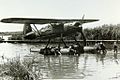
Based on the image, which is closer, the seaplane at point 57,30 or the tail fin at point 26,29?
the seaplane at point 57,30

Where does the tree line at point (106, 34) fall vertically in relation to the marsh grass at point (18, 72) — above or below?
below

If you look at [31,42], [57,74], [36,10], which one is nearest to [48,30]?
[36,10]

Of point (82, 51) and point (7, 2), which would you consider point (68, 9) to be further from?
point (82, 51)

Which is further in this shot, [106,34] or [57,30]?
[106,34]

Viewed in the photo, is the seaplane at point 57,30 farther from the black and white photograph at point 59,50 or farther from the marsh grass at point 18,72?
the marsh grass at point 18,72

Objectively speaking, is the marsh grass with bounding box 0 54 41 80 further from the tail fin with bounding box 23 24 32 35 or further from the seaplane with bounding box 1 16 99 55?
the tail fin with bounding box 23 24 32 35

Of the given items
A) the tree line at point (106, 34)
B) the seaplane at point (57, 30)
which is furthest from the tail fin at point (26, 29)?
the tree line at point (106, 34)

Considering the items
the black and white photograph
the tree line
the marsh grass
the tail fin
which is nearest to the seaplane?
the black and white photograph

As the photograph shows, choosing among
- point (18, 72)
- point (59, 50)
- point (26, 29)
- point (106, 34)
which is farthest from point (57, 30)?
point (18, 72)

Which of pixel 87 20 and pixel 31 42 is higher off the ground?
pixel 87 20

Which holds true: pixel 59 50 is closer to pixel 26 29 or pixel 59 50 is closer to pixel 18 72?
pixel 26 29

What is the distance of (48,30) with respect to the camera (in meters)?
18.4

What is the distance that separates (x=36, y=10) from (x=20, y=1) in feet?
2.34

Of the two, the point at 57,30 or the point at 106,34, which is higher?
the point at 57,30
